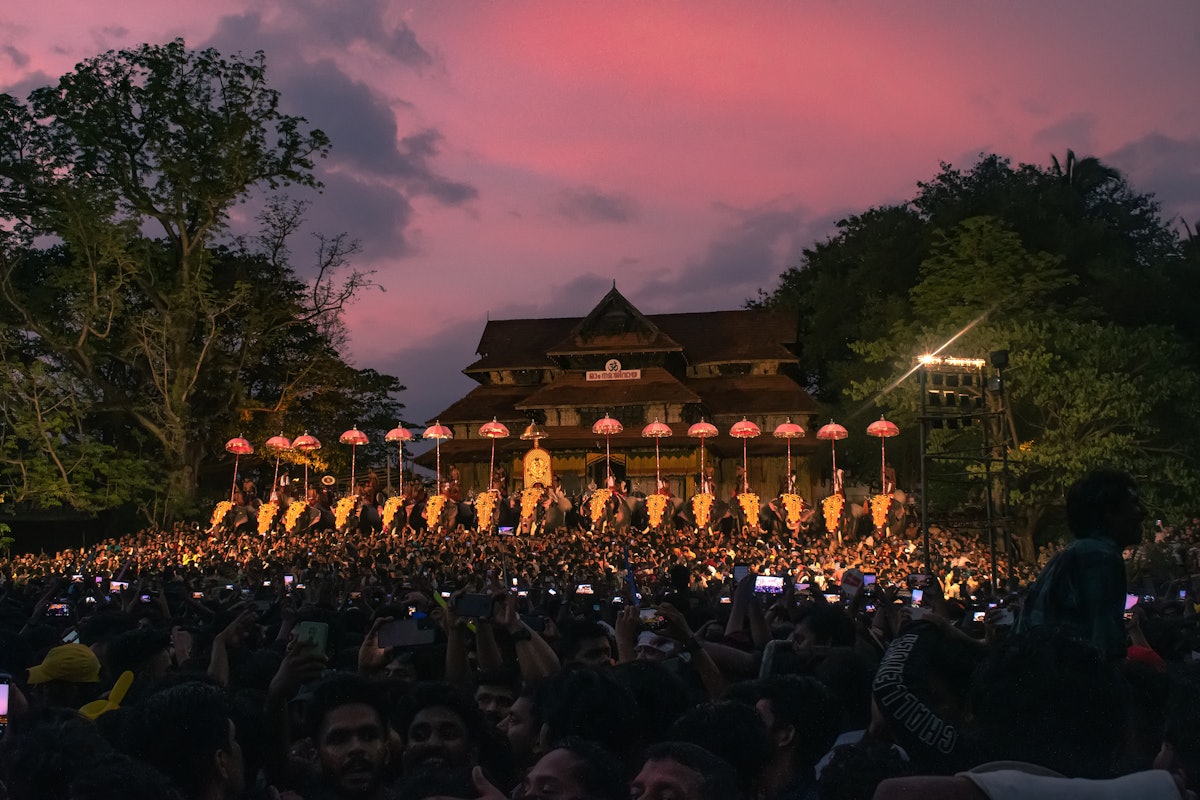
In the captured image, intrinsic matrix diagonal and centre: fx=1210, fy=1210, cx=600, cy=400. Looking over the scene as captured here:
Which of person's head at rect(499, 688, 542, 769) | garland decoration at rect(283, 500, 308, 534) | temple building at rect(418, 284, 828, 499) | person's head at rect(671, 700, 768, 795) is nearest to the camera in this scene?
person's head at rect(671, 700, 768, 795)

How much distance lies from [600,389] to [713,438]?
16.2 ft

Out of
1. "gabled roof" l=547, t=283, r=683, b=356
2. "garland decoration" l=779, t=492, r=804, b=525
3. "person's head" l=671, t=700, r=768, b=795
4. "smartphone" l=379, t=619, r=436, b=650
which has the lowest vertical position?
"person's head" l=671, t=700, r=768, b=795

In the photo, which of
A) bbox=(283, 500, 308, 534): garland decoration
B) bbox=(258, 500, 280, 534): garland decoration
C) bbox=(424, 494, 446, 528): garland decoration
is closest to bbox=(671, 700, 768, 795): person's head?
bbox=(424, 494, 446, 528): garland decoration

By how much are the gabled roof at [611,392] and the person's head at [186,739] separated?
39800 millimetres

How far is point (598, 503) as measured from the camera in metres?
29.4

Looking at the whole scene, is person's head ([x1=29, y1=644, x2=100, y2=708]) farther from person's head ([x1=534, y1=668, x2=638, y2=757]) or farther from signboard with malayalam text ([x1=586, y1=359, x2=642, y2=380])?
signboard with malayalam text ([x1=586, y1=359, x2=642, y2=380])

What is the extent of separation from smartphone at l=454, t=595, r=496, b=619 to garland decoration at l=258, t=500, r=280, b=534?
91.7 ft

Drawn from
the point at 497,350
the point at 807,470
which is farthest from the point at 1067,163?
the point at 497,350

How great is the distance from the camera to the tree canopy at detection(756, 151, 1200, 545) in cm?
2981

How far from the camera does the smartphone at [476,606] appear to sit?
5.59 metres

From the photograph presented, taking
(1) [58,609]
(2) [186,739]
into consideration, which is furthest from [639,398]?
(2) [186,739]

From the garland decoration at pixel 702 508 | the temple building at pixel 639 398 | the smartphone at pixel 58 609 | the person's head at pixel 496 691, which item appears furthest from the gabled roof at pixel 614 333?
the person's head at pixel 496 691

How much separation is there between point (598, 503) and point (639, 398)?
50.3 feet

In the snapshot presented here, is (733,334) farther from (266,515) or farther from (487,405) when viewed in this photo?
(266,515)
